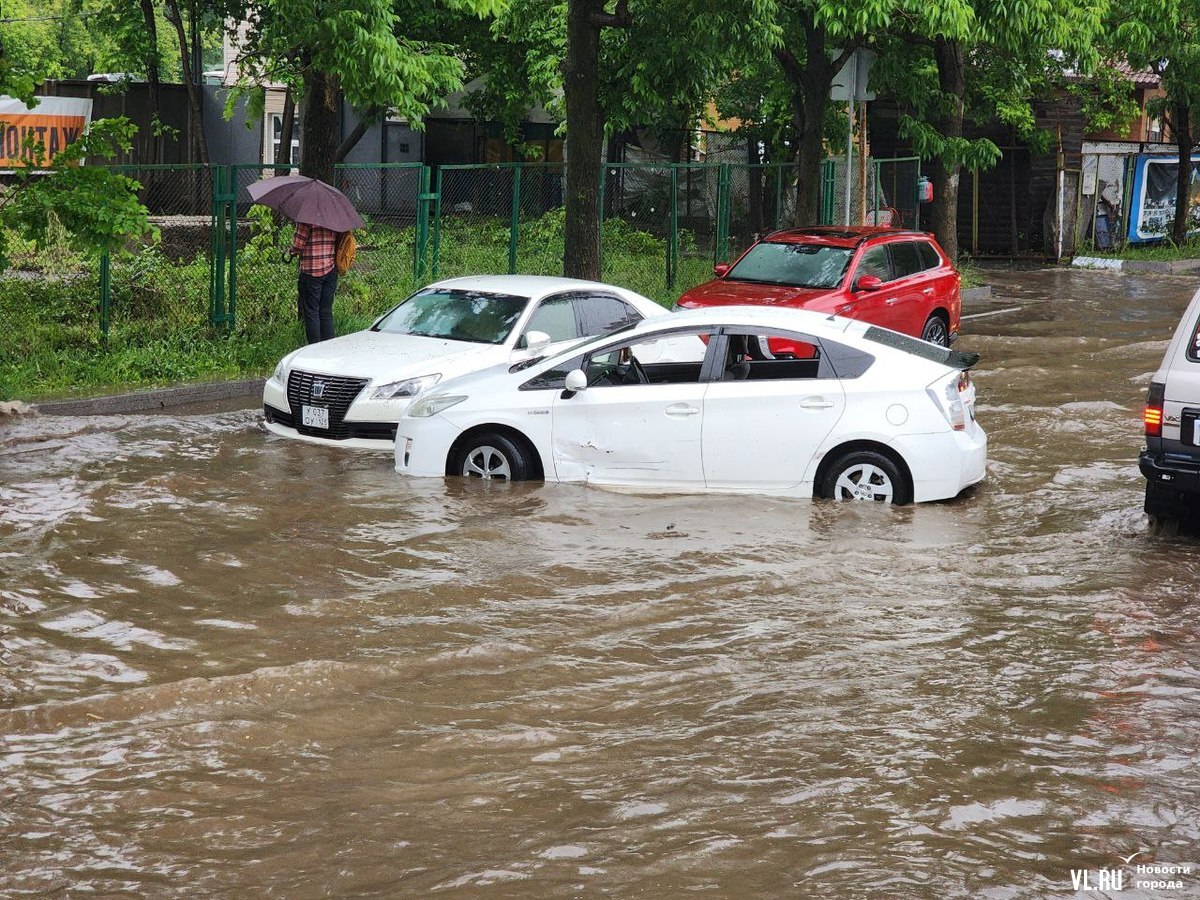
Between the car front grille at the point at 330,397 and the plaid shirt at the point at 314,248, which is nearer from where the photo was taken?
the car front grille at the point at 330,397

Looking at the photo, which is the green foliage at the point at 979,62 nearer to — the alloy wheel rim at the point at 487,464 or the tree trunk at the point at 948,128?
the tree trunk at the point at 948,128

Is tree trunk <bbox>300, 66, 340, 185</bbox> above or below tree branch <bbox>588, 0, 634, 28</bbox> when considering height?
below

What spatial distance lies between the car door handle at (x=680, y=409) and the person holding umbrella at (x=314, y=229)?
5854 mm

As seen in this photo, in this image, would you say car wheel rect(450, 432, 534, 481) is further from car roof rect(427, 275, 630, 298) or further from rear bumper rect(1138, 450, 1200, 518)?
rear bumper rect(1138, 450, 1200, 518)

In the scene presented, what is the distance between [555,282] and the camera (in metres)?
14.0

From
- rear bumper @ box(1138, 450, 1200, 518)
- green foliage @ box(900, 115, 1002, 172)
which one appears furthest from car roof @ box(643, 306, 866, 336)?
green foliage @ box(900, 115, 1002, 172)

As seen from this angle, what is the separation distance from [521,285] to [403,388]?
6.41ft

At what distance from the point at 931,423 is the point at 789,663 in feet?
11.6

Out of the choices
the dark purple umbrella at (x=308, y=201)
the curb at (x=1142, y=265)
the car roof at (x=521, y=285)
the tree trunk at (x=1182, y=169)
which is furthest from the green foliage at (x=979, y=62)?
the dark purple umbrella at (x=308, y=201)

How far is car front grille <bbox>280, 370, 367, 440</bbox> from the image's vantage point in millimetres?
12461

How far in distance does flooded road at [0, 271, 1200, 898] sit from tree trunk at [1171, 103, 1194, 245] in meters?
25.1

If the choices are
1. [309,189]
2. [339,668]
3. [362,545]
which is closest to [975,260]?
[309,189]

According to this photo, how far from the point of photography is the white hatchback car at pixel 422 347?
1242 cm

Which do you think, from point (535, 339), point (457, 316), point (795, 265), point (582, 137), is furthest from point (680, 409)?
point (582, 137)
